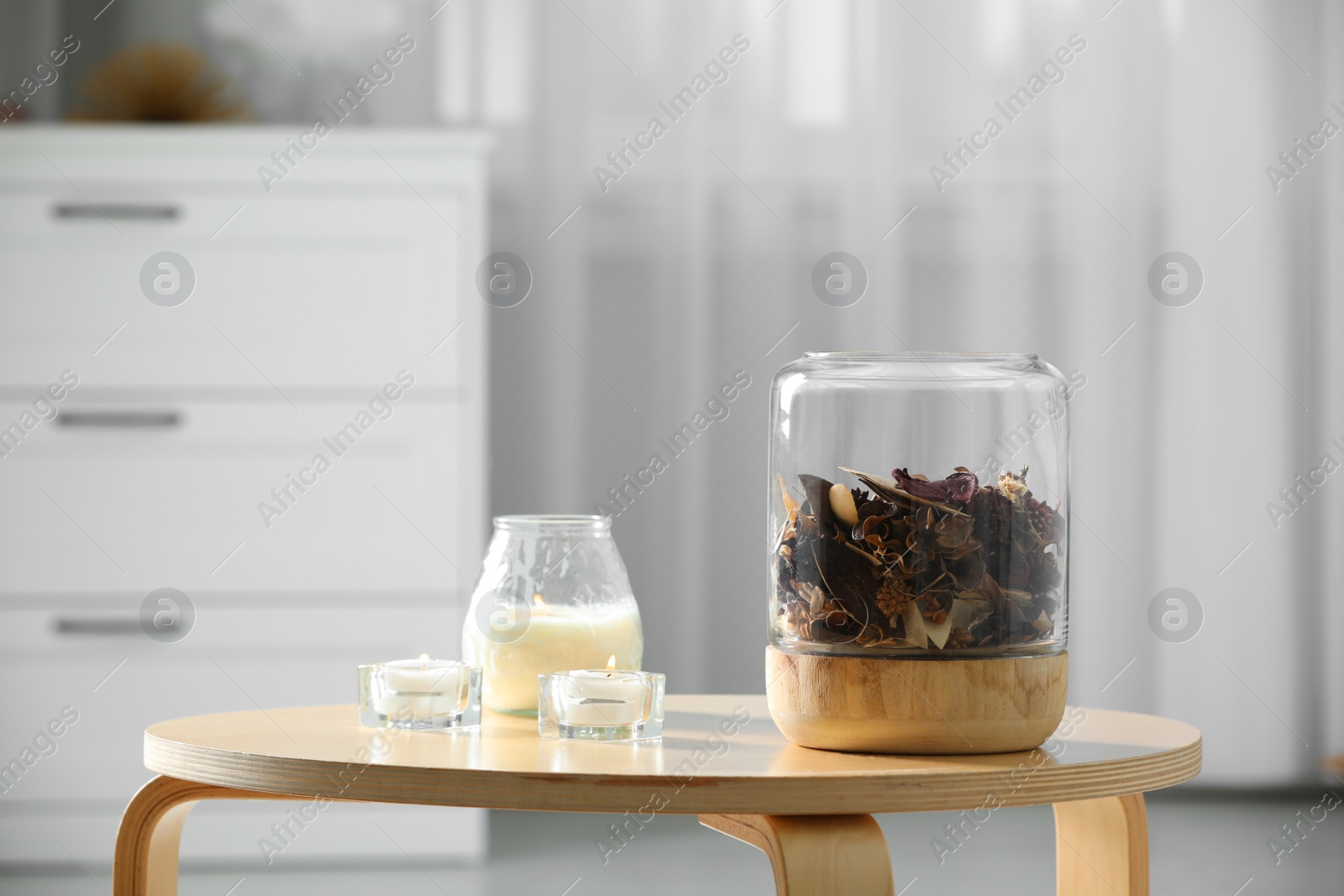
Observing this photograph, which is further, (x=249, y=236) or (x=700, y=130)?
Answer: (x=700, y=130)

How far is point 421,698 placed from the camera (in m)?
0.94

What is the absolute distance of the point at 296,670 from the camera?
2.25 metres

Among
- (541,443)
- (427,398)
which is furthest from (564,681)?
(541,443)

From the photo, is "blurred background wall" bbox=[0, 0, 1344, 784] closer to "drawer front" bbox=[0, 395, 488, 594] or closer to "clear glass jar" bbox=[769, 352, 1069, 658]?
"drawer front" bbox=[0, 395, 488, 594]

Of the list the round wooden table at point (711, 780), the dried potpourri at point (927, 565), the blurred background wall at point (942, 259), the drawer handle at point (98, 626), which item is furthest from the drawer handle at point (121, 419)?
the dried potpourri at point (927, 565)

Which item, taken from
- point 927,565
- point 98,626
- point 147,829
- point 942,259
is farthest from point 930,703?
point 942,259

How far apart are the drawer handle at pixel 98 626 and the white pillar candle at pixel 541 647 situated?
4.68ft

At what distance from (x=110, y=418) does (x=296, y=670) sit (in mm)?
540

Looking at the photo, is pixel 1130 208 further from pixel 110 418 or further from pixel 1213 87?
pixel 110 418

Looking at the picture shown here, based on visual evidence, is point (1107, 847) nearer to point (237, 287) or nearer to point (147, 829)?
point (147, 829)

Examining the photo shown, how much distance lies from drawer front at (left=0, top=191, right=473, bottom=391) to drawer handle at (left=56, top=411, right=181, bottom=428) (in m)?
0.06

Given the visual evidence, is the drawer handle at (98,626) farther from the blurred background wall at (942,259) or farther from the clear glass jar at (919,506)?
the clear glass jar at (919,506)

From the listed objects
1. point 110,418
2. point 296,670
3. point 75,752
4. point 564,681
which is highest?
point 110,418

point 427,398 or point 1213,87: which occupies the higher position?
point 1213,87
